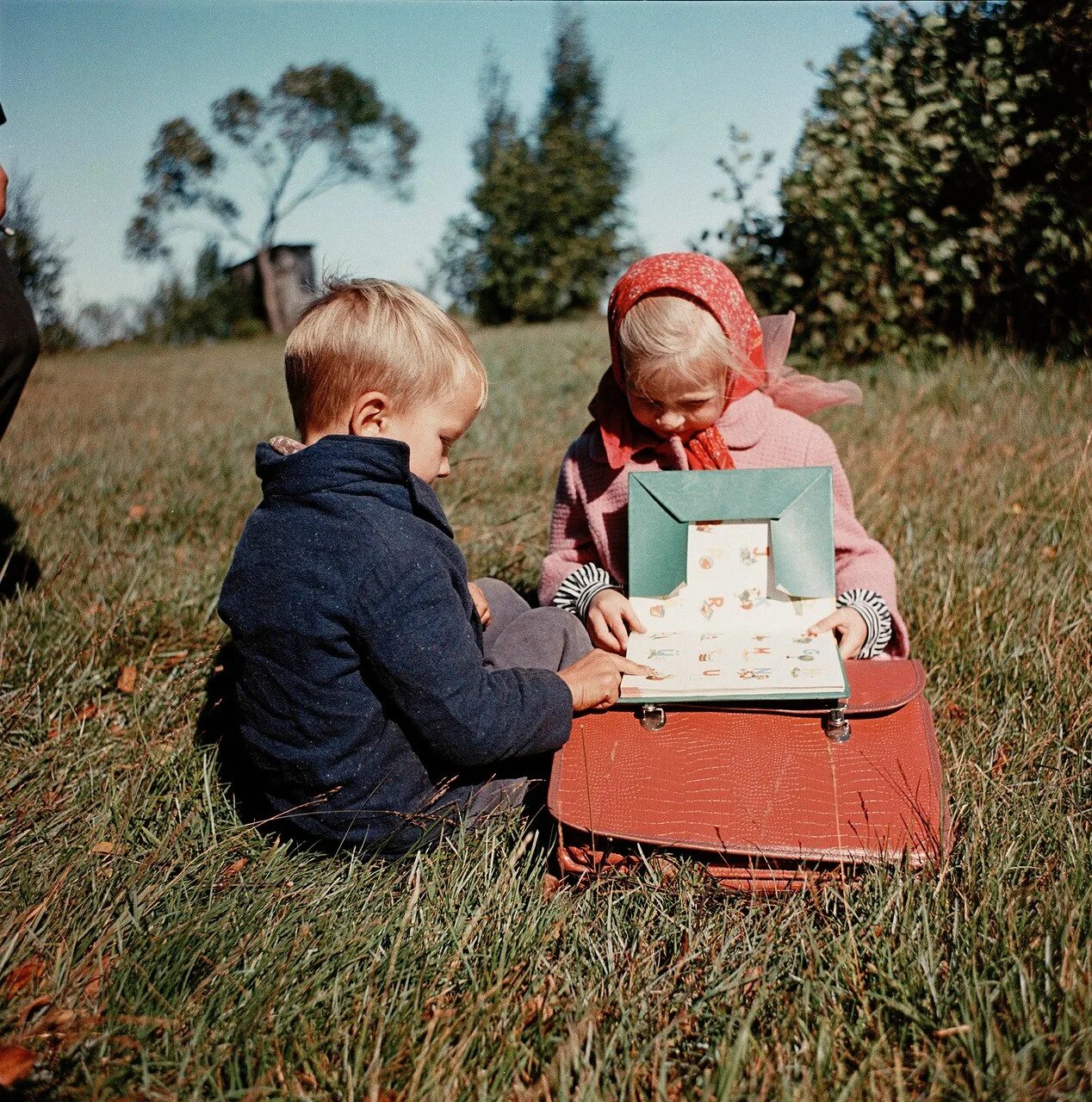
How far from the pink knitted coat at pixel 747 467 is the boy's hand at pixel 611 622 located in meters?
0.21

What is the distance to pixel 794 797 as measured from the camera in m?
1.87

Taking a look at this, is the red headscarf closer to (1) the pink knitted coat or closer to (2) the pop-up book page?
(1) the pink knitted coat

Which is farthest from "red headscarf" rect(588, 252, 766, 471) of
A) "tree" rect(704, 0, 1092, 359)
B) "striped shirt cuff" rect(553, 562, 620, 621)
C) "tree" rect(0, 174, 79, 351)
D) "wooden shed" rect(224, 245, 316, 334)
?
"wooden shed" rect(224, 245, 316, 334)

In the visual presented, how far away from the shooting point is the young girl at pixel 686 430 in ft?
7.84

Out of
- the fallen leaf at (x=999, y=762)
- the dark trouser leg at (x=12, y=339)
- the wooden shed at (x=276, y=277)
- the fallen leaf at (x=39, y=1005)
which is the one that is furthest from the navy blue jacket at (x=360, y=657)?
the wooden shed at (x=276, y=277)

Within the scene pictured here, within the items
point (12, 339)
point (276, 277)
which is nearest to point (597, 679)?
point (12, 339)

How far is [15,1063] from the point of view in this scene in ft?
4.57

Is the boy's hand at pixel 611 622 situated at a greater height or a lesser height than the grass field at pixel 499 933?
greater

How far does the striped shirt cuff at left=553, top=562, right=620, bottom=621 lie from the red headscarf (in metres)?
0.31

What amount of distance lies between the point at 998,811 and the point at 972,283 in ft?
15.9

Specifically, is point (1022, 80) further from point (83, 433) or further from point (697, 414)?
point (83, 433)

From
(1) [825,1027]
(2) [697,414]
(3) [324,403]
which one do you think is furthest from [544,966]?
(2) [697,414]

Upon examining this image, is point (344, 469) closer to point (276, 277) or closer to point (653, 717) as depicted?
point (653, 717)

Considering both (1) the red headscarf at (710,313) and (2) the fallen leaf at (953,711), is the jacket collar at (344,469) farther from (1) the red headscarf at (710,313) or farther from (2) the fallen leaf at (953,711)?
(2) the fallen leaf at (953,711)
